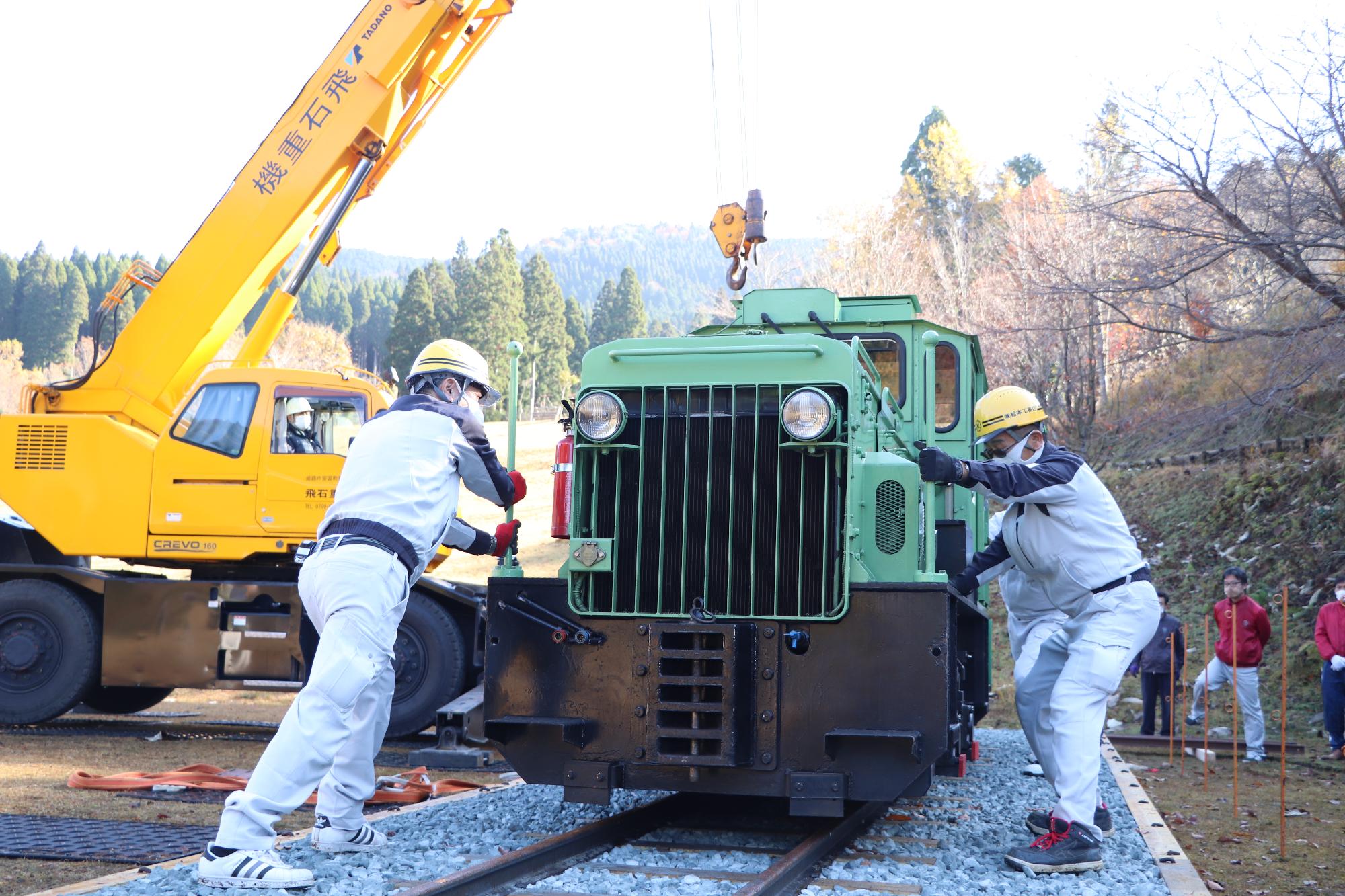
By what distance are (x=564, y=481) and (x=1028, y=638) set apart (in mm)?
3293

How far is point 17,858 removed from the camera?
17.3 feet

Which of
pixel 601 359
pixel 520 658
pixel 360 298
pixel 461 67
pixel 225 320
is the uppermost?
pixel 360 298

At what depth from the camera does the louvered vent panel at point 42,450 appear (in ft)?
34.0

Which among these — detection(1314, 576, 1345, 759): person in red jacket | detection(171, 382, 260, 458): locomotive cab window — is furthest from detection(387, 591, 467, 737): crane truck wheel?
detection(1314, 576, 1345, 759): person in red jacket

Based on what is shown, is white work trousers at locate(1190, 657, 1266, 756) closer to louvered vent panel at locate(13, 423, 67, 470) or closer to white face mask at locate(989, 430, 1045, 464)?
white face mask at locate(989, 430, 1045, 464)

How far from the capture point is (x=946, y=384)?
8.24 m

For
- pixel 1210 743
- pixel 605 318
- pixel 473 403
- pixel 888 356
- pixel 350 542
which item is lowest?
pixel 1210 743

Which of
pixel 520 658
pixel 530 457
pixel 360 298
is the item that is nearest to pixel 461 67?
pixel 520 658

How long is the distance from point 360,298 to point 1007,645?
4635 inches

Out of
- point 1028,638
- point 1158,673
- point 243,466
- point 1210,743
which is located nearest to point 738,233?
point 243,466

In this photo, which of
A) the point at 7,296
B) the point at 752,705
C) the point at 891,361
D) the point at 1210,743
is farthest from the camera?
the point at 7,296

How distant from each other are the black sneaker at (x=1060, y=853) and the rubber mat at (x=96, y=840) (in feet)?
11.6

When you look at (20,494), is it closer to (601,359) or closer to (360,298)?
(601,359)

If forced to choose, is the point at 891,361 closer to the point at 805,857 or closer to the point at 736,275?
the point at 805,857
